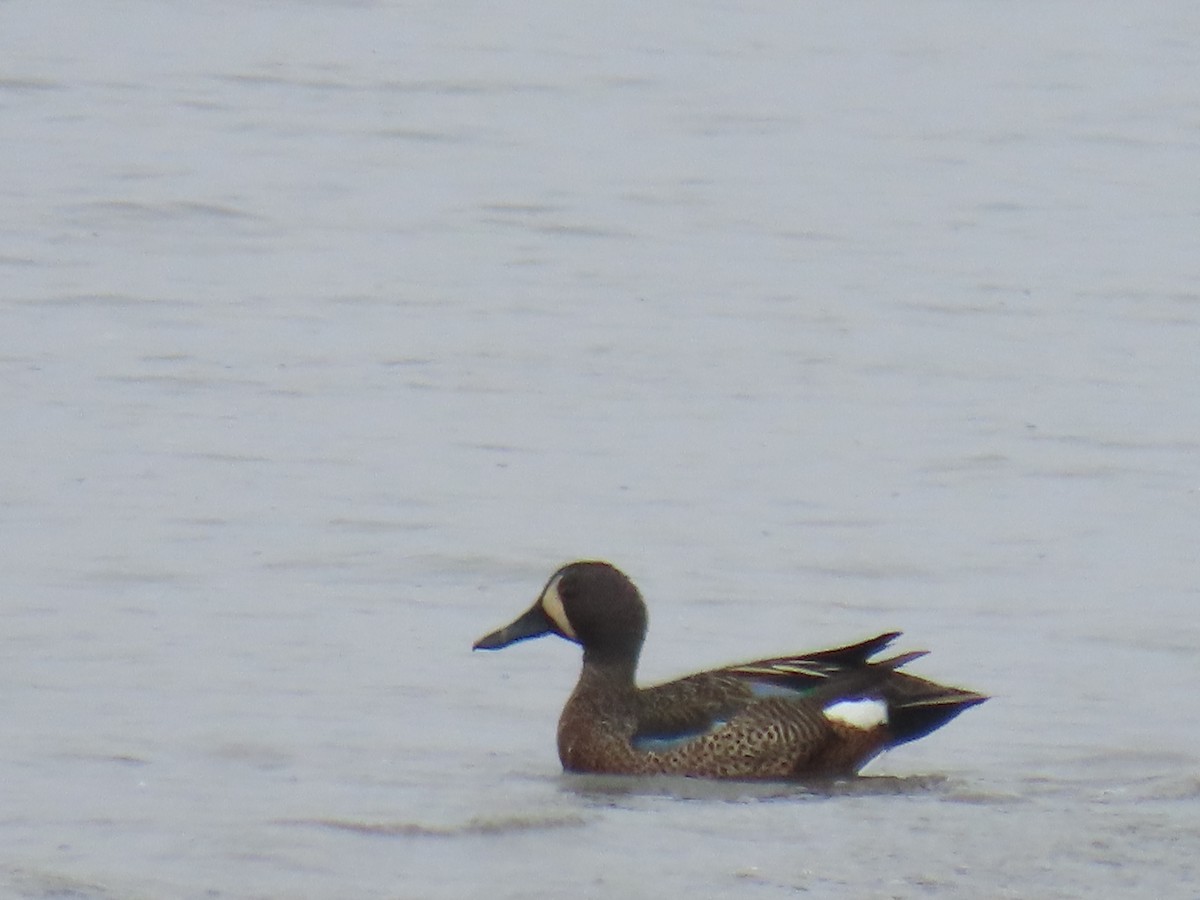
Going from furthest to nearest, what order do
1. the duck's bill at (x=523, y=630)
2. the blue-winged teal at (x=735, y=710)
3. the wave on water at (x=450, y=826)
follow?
1. the duck's bill at (x=523, y=630)
2. the blue-winged teal at (x=735, y=710)
3. the wave on water at (x=450, y=826)

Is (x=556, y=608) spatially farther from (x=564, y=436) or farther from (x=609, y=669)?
(x=564, y=436)

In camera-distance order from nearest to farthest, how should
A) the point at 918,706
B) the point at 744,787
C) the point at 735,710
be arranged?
the point at 744,787
the point at 735,710
the point at 918,706

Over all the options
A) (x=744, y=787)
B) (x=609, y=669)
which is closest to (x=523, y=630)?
(x=609, y=669)

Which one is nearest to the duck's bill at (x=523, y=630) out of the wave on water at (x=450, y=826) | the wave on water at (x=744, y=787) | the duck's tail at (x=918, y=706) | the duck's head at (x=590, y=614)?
Answer: the duck's head at (x=590, y=614)

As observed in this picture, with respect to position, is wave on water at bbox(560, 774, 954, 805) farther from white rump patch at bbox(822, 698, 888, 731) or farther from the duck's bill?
the duck's bill

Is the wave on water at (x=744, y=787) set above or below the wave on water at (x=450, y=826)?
below

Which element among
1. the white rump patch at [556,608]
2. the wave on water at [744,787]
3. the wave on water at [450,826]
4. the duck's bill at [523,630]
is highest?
the white rump patch at [556,608]

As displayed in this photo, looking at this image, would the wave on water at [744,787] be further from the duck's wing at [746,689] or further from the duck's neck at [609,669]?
the duck's neck at [609,669]
